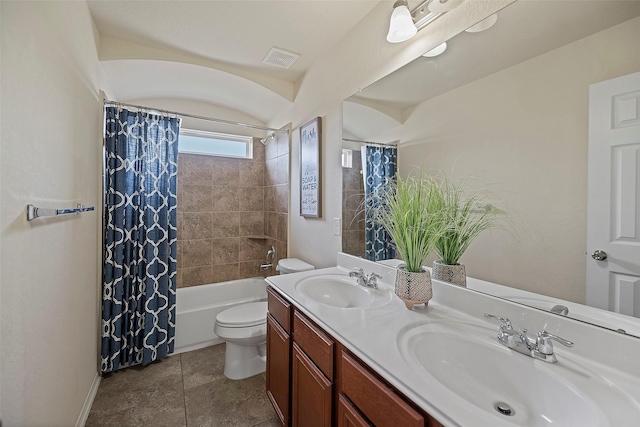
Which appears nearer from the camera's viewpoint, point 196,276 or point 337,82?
point 337,82

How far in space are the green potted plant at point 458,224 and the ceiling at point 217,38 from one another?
1329mm

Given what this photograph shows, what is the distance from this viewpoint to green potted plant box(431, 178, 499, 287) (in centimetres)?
111

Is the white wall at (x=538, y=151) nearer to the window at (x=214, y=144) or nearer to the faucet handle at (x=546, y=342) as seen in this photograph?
the faucet handle at (x=546, y=342)

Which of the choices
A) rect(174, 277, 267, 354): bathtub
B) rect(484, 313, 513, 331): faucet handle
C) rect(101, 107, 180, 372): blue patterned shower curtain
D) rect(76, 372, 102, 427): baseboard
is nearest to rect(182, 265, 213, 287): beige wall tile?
rect(174, 277, 267, 354): bathtub

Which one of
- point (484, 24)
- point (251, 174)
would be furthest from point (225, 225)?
point (484, 24)

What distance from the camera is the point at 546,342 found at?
0.78 m

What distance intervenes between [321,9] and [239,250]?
2.50 m

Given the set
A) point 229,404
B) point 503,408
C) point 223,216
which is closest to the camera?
point 503,408

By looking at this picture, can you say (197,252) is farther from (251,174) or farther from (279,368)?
(279,368)

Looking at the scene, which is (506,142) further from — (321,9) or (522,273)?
(321,9)

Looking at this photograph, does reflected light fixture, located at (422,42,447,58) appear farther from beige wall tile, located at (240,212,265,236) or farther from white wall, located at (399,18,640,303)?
beige wall tile, located at (240,212,265,236)

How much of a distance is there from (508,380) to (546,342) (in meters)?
0.16

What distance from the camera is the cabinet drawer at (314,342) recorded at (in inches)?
40.7

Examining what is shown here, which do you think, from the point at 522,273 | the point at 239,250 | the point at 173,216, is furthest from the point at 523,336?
the point at 239,250
